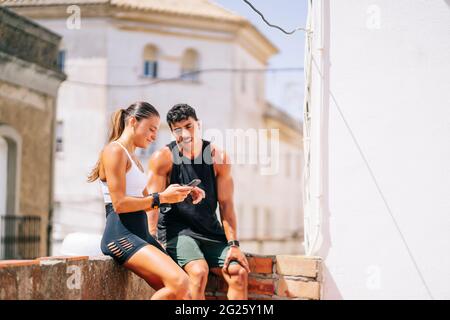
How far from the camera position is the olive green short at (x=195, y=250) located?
3.95 m

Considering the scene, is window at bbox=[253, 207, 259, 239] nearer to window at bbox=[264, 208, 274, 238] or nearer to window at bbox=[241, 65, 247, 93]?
window at bbox=[264, 208, 274, 238]

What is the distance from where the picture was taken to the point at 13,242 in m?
13.8

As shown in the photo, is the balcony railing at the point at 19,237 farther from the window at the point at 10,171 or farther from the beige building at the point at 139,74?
the beige building at the point at 139,74

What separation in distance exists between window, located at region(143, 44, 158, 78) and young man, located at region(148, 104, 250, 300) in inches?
928

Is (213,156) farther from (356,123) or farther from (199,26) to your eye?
(199,26)

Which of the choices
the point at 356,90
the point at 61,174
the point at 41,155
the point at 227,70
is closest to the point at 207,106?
the point at 227,70

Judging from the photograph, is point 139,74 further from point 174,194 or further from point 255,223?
point 174,194

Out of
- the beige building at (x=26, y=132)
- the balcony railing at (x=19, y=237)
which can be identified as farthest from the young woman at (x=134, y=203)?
the balcony railing at (x=19, y=237)

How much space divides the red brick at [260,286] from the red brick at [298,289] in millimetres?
44

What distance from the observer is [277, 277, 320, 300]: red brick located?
13.4 ft

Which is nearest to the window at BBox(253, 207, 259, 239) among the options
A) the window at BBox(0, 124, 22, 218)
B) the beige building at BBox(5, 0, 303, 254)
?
the beige building at BBox(5, 0, 303, 254)

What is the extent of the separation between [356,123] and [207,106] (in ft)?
76.2

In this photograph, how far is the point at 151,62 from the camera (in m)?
27.6
